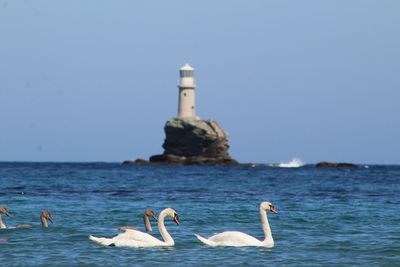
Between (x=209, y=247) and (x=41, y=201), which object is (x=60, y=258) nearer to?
(x=209, y=247)

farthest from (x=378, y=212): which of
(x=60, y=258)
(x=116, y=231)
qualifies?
(x=60, y=258)

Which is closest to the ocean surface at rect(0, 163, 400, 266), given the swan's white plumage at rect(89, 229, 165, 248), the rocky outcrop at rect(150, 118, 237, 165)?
the swan's white plumage at rect(89, 229, 165, 248)

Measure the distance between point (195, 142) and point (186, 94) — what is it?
6375 mm

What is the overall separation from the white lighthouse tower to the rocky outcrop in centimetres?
129

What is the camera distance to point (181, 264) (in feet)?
63.9

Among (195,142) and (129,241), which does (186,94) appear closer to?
(195,142)

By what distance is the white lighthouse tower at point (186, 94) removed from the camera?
11988cm

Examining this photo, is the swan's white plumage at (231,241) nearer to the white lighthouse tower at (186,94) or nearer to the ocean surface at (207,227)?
the ocean surface at (207,227)

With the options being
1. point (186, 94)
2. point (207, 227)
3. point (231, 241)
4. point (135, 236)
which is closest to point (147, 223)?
point (207, 227)

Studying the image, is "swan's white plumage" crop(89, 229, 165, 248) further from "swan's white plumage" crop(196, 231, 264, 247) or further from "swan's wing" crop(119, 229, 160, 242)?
"swan's white plumage" crop(196, 231, 264, 247)

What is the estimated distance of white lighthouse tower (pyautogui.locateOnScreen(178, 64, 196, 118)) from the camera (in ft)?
393

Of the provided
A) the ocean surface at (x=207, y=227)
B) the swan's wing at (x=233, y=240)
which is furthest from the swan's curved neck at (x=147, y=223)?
the swan's wing at (x=233, y=240)

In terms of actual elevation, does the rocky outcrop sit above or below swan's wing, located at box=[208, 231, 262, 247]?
above

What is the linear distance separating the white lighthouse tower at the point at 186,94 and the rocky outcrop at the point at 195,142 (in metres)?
1.29
